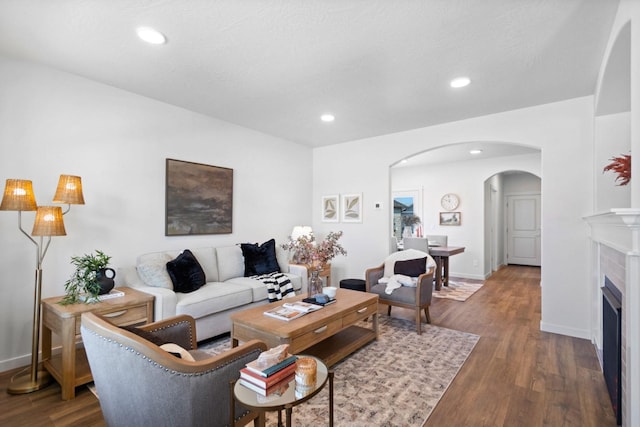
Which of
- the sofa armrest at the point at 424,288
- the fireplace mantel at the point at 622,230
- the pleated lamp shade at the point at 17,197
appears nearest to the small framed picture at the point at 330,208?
the sofa armrest at the point at 424,288

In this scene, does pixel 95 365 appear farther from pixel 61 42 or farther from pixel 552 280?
pixel 552 280

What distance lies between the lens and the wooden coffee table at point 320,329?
7.36 ft

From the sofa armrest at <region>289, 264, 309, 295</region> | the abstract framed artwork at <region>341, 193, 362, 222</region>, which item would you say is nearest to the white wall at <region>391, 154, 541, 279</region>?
the abstract framed artwork at <region>341, 193, 362, 222</region>

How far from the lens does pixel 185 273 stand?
3195 mm

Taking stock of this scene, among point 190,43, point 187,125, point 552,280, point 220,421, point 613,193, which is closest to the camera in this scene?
point 220,421

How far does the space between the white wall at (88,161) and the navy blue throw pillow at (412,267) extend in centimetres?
234

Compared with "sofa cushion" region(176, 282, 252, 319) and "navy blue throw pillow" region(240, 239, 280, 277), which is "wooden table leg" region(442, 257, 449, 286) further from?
"sofa cushion" region(176, 282, 252, 319)

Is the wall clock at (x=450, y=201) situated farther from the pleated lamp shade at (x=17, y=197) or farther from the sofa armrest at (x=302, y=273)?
the pleated lamp shade at (x=17, y=197)

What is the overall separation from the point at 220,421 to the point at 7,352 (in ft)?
8.25

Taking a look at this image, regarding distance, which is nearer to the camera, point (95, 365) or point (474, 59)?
point (95, 365)

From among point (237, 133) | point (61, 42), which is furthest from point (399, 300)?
point (61, 42)

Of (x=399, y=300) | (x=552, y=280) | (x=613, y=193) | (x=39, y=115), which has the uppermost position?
(x=39, y=115)

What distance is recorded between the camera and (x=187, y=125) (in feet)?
12.6

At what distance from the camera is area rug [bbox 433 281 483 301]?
200 inches
